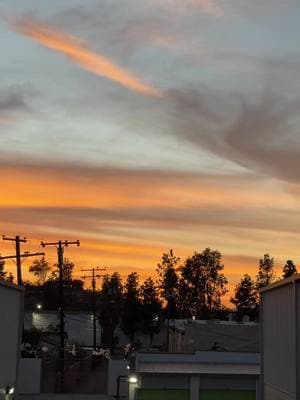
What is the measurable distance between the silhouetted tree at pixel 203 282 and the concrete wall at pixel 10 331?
98907mm

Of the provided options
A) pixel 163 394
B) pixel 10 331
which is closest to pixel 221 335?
pixel 163 394

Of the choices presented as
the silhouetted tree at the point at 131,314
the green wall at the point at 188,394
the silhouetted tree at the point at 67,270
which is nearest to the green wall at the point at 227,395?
the green wall at the point at 188,394

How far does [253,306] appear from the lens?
118438 millimetres

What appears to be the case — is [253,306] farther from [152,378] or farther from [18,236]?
[152,378]

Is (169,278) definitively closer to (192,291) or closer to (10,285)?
(192,291)

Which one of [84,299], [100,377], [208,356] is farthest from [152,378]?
[84,299]

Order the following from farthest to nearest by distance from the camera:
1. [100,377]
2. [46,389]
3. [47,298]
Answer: [47,298] → [100,377] → [46,389]

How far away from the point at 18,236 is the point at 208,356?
95.9 ft

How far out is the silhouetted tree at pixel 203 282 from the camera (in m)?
123

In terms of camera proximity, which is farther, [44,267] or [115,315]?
[44,267]

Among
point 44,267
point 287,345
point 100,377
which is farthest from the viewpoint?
point 44,267

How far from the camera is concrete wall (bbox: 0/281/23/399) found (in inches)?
832

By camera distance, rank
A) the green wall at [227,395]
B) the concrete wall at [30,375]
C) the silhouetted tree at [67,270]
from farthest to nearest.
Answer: the silhouetted tree at [67,270] < the concrete wall at [30,375] < the green wall at [227,395]

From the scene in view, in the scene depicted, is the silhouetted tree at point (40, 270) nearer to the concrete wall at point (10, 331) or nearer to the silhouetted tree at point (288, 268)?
the silhouetted tree at point (288, 268)
